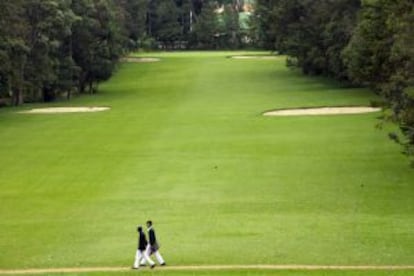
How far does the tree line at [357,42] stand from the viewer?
3234 centimetres

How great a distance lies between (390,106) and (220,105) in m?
31.0

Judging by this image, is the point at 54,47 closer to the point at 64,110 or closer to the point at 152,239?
the point at 64,110

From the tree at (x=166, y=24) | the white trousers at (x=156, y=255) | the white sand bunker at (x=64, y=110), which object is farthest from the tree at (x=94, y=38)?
the tree at (x=166, y=24)

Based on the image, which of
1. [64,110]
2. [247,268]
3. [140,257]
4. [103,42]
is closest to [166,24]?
[103,42]

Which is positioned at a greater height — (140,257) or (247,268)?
(140,257)

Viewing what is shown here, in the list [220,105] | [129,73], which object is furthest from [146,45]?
[220,105]

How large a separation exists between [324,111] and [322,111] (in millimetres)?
136

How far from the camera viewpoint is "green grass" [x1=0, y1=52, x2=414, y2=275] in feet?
77.8

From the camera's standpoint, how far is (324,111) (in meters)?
58.6

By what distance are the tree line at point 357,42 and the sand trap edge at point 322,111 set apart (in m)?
2.11

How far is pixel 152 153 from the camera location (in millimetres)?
42500

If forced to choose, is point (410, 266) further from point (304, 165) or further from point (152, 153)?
point (152, 153)

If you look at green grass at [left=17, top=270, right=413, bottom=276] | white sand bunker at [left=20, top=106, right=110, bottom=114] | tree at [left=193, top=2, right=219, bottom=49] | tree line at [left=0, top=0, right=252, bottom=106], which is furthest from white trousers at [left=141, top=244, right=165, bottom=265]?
tree at [left=193, top=2, right=219, bottom=49]

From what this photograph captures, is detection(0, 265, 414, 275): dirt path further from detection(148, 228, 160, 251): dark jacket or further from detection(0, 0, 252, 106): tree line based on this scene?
detection(0, 0, 252, 106): tree line
